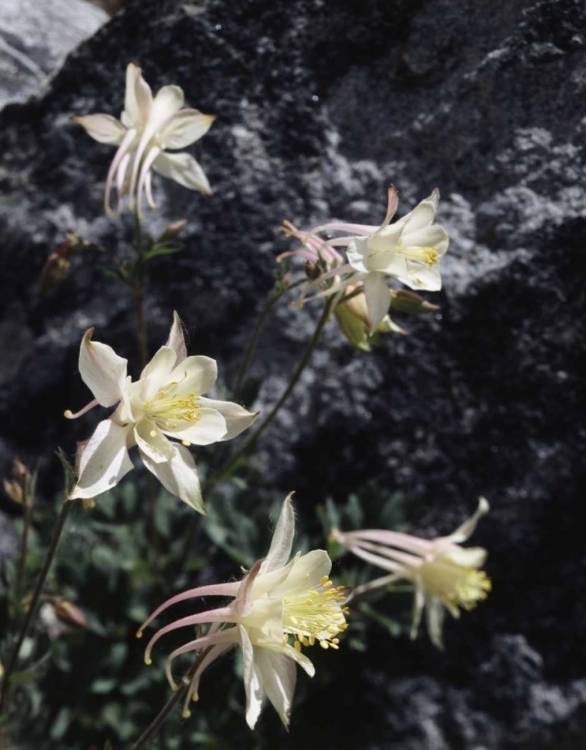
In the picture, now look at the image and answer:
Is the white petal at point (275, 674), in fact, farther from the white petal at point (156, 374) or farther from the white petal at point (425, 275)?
the white petal at point (425, 275)

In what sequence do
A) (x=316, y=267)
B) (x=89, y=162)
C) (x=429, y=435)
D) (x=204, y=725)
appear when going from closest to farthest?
(x=316, y=267), (x=204, y=725), (x=429, y=435), (x=89, y=162)

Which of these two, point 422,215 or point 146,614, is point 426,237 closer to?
point 422,215

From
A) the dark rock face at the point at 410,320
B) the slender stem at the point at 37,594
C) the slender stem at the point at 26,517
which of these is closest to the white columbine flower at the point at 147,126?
the dark rock face at the point at 410,320

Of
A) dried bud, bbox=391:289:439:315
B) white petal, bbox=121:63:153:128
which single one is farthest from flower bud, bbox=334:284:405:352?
white petal, bbox=121:63:153:128

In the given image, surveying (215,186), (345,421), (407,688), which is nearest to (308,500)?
(345,421)

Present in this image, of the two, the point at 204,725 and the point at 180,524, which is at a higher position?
the point at 180,524

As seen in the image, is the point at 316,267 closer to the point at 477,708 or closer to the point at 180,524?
the point at 180,524
